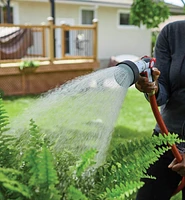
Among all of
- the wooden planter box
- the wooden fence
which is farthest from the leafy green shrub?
the wooden fence

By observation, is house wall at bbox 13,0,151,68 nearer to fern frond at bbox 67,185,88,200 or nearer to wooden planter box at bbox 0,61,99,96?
wooden planter box at bbox 0,61,99,96

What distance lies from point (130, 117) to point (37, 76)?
126 inches

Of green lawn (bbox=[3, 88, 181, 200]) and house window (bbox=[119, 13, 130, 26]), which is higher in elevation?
house window (bbox=[119, 13, 130, 26])

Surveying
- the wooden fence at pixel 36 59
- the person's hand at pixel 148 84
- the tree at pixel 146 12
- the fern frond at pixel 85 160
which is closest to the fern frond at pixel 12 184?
the fern frond at pixel 85 160

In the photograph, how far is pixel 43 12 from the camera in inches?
552

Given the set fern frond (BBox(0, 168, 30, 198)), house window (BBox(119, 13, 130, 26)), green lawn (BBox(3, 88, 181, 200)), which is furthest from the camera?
house window (BBox(119, 13, 130, 26))

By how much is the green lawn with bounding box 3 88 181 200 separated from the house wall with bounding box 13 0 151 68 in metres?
5.72

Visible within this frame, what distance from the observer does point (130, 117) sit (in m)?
7.39

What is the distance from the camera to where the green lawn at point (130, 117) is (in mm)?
5999

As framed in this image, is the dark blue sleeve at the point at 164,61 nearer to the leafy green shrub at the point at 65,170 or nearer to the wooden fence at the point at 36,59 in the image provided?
the leafy green shrub at the point at 65,170

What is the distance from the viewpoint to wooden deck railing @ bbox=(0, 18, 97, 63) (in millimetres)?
9727

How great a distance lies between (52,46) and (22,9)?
4.44 metres

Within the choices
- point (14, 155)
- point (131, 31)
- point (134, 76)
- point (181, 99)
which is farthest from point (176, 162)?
point (131, 31)

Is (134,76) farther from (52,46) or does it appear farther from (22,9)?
(22,9)
